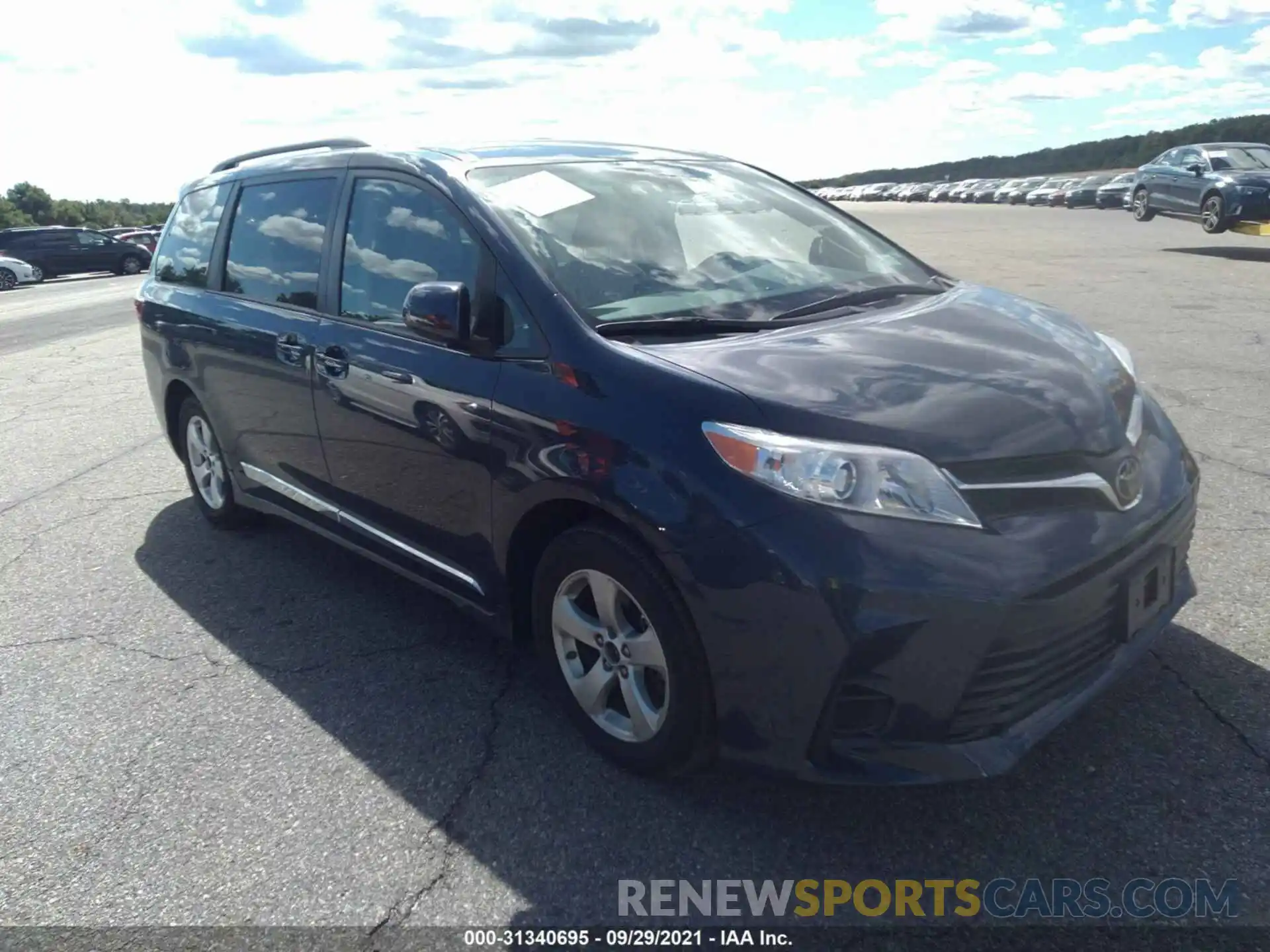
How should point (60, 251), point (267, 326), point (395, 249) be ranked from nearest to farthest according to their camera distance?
point (395, 249)
point (267, 326)
point (60, 251)

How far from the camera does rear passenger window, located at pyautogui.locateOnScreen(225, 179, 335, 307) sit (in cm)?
434

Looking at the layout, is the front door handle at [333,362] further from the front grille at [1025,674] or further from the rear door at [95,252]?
the rear door at [95,252]

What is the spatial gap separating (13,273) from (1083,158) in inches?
4596

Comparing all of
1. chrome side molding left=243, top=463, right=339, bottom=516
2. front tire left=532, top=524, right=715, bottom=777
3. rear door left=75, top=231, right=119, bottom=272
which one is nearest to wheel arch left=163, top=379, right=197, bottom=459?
chrome side molding left=243, top=463, right=339, bottom=516

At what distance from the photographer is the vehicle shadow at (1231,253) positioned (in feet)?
58.6

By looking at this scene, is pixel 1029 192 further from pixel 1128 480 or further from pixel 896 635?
pixel 896 635

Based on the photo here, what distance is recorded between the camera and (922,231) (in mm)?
31391

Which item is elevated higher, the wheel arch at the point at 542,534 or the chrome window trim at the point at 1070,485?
the chrome window trim at the point at 1070,485

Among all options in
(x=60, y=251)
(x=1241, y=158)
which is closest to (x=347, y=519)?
(x=1241, y=158)

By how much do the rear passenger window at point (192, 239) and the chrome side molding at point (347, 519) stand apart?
1.07 m

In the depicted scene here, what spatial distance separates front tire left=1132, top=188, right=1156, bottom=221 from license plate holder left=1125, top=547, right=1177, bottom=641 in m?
22.1

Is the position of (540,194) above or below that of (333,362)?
above

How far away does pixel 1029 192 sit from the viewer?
59.8 meters

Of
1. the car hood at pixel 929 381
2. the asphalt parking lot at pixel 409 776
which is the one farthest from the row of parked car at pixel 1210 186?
the car hood at pixel 929 381
